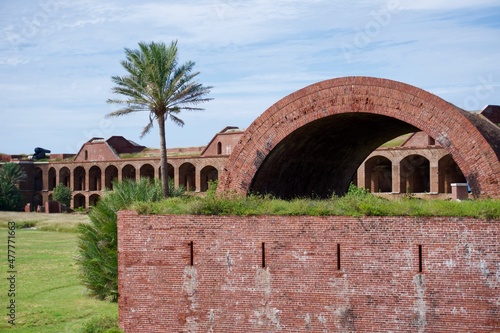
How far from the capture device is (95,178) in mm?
59844

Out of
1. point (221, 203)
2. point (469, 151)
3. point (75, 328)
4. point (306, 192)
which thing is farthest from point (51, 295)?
point (469, 151)

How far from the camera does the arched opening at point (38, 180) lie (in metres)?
63.4

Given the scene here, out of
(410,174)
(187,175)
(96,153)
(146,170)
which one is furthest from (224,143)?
(96,153)

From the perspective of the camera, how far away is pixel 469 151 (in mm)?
12555

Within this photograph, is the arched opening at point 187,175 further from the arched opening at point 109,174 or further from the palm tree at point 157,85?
the palm tree at point 157,85

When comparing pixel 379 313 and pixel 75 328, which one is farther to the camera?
pixel 75 328

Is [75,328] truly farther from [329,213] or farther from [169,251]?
[329,213]

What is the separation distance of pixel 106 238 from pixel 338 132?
24.6ft

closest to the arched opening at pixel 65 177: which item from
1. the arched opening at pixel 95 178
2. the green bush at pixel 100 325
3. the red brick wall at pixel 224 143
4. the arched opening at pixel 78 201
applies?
the arched opening at pixel 78 201

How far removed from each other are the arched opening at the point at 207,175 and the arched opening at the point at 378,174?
1166 cm

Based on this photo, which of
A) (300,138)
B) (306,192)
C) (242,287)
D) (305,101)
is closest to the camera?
(242,287)

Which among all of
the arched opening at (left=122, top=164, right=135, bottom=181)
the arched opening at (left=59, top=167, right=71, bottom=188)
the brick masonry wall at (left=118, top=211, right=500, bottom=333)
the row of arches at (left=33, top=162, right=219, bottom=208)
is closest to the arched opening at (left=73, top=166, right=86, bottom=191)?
the row of arches at (left=33, top=162, right=219, bottom=208)

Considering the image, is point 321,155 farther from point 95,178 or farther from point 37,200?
point 37,200

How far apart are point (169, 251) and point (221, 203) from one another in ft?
4.47
